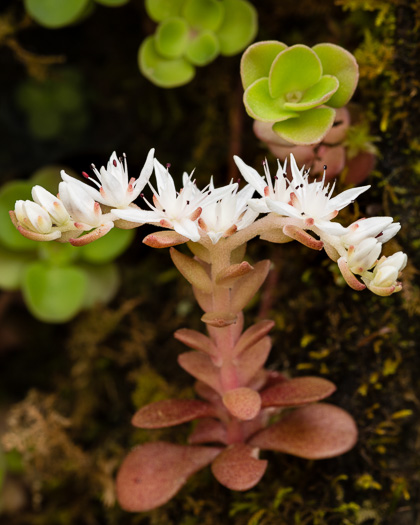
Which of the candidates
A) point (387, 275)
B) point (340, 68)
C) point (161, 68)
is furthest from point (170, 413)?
point (161, 68)

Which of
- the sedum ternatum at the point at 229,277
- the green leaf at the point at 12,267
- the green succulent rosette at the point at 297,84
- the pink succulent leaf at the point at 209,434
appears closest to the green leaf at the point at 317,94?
the green succulent rosette at the point at 297,84

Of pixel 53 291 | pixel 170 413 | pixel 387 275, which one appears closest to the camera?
pixel 387 275

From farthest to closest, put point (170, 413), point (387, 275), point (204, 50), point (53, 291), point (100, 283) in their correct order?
point (100, 283) → point (53, 291) → point (204, 50) → point (170, 413) → point (387, 275)

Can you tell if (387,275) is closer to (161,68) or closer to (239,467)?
(239,467)

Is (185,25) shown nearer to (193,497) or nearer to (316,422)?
(316,422)

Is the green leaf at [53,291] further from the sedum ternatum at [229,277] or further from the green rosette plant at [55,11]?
the green rosette plant at [55,11]

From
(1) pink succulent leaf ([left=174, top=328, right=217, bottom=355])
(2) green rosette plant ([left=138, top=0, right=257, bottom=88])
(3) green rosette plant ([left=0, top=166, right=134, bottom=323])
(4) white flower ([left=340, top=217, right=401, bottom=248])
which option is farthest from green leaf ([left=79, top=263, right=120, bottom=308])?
(4) white flower ([left=340, top=217, right=401, bottom=248])
